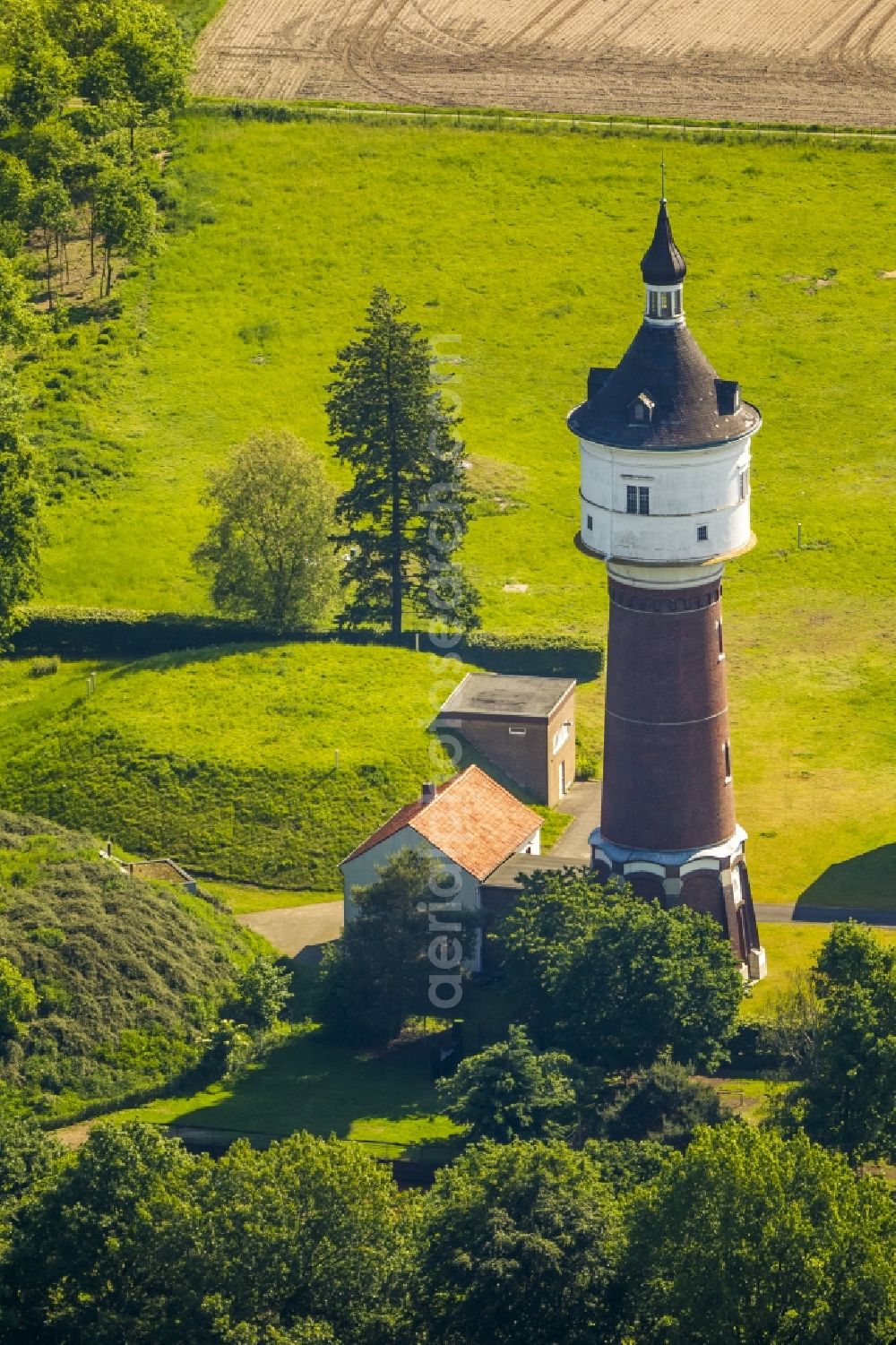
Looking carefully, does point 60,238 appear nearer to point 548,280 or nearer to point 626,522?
point 548,280

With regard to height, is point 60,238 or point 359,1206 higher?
point 60,238

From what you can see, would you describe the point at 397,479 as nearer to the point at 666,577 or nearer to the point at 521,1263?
the point at 666,577

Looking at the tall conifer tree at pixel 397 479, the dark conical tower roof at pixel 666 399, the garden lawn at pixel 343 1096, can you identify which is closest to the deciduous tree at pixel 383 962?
the garden lawn at pixel 343 1096

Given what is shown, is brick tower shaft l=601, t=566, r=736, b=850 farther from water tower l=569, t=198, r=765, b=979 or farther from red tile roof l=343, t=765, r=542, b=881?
red tile roof l=343, t=765, r=542, b=881

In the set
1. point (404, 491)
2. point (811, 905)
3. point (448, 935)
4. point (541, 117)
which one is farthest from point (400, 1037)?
point (541, 117)

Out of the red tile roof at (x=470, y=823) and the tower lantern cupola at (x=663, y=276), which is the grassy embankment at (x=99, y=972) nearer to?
the red tile roof at (x=470, y=823)
